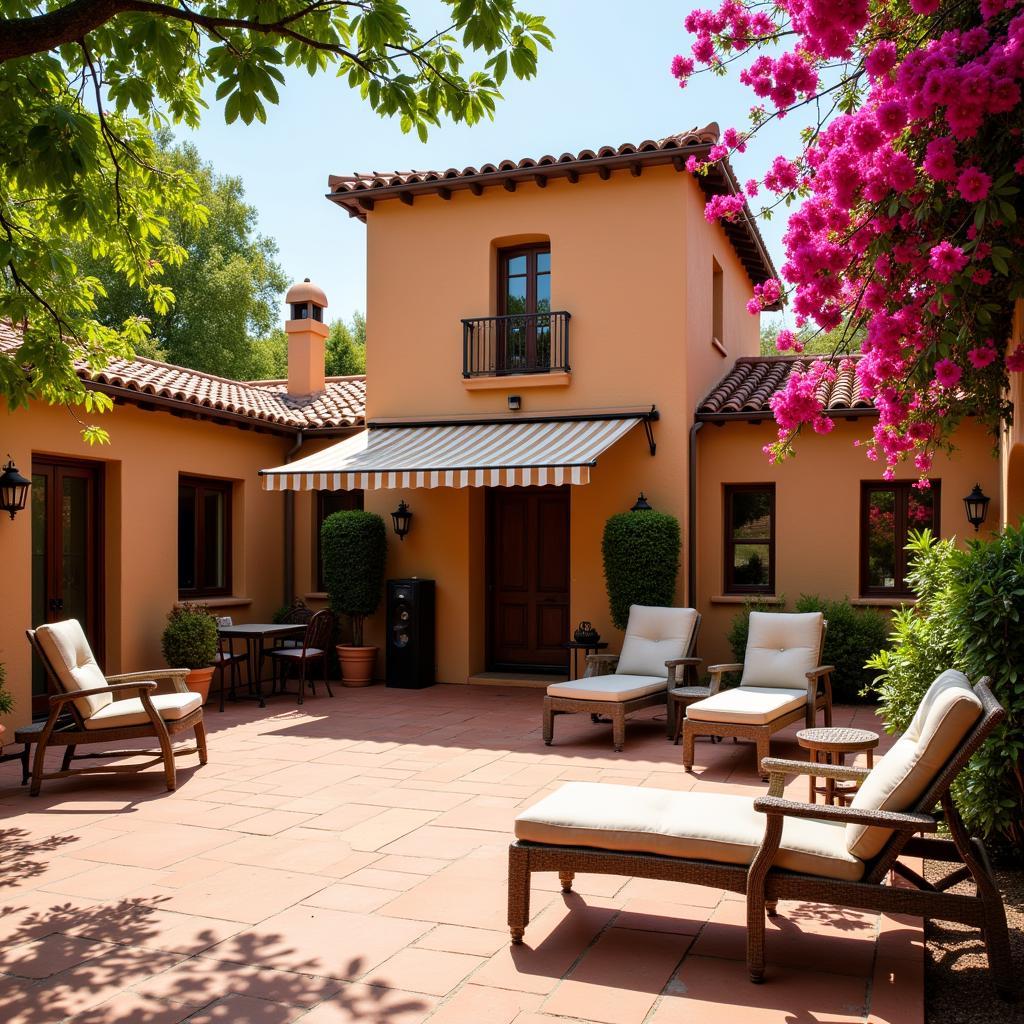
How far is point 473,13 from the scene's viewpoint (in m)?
5.63

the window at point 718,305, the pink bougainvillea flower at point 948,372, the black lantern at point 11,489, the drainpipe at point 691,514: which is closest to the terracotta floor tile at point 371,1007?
the pink bougainvillea flower at point 948,372

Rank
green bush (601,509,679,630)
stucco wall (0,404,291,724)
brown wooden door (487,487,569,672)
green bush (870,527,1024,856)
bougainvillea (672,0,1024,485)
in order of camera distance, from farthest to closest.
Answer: brown wooden door (487,487,569,672)
green bush (601,509,679,630)
stucco wall (0,404,291,724)
green bush (870,527,1024,856)
bougainvillea (672,0,1024,485)

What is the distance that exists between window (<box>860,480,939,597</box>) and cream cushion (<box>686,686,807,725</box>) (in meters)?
4.87

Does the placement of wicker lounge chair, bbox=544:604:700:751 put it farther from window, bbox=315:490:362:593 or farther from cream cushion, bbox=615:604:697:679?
window, bbox=315:490:362:593

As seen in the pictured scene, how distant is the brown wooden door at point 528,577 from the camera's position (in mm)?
15867

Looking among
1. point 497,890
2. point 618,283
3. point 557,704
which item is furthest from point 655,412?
point 497,890

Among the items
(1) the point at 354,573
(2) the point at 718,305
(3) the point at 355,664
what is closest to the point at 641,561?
(1) the point at 354,573

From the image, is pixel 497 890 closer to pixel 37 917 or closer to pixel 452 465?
pixel 37 917

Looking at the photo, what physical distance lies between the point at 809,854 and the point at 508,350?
11.9 m

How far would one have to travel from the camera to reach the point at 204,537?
15805mm

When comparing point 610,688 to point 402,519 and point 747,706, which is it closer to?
point 747,706

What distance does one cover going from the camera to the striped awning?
1267 centimetres

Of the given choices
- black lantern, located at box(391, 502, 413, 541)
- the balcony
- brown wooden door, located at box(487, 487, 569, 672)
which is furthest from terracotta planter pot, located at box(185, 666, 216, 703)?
the balcony

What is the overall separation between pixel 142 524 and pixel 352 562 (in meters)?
3.24
